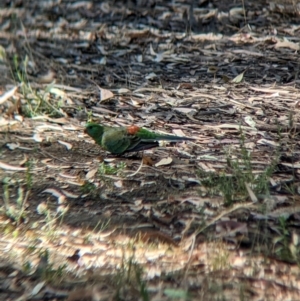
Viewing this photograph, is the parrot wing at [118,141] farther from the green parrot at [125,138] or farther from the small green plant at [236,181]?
the small green plant at [236,181]

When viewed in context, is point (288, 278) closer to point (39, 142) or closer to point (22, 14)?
point (39, 142)

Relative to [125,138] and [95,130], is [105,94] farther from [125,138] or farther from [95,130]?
[125,138]

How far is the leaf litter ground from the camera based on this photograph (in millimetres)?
3059

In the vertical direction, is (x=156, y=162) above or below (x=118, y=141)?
below

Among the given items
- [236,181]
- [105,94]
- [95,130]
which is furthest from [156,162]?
[105,94]

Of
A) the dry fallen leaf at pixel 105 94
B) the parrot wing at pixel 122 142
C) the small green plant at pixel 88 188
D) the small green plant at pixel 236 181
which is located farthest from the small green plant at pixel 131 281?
the dry fallen leaf at pixel 105 94

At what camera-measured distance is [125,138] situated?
4.07m

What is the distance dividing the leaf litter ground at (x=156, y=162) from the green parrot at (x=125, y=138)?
0.10 m

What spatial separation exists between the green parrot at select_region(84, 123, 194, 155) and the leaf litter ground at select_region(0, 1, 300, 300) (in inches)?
4.0

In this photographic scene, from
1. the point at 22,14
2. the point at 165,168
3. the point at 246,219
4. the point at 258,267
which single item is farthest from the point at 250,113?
the point at 22,14

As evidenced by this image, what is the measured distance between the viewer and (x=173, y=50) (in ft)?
21.5

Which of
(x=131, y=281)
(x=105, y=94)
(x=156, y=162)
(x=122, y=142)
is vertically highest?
(x=131, y=281)

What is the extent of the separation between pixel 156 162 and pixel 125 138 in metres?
0.23

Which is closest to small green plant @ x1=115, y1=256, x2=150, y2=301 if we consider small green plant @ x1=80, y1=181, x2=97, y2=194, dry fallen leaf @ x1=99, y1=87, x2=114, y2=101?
small green plant @ x1=80, y1=181, x2=97, y2=194
